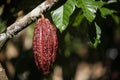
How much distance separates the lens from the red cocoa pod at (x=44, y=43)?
8.18ft

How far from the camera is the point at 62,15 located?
8.87 ft

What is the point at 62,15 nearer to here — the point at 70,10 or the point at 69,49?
the point at 70,10

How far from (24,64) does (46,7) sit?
53.6 inches

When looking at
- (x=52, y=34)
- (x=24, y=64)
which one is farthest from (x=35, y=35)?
(x=24, y=64)

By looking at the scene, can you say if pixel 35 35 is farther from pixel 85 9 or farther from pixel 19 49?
pixel 19 49

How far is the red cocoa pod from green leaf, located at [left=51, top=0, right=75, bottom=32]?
18cm

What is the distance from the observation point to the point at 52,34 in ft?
8.25

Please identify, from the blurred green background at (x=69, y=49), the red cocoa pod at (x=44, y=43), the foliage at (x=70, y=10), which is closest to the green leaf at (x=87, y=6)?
the foliage at (x=70, y=10)

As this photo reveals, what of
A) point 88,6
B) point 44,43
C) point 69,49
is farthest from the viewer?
point 69,49

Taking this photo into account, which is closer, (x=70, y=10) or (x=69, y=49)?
(x=70, y=10)

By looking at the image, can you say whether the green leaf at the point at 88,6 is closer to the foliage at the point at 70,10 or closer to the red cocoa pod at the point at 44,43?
the foliage at the point at 70,10

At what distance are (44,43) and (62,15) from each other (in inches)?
11.7

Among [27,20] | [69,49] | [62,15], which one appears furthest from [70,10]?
[69,49]

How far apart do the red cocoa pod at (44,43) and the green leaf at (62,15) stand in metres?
0.18
